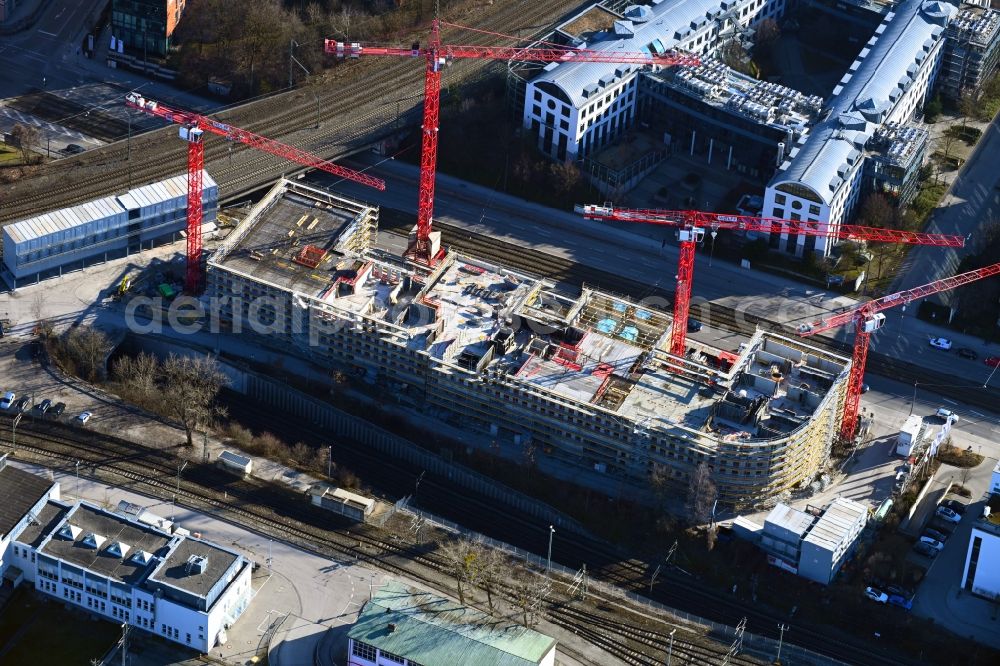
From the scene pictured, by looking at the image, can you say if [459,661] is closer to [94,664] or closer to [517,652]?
[517,652]

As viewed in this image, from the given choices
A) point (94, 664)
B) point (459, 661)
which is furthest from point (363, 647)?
point (94, 664)

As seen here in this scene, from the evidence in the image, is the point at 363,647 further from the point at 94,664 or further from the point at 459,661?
the point at 94,664

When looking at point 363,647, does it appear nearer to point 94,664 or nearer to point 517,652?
point 517,652

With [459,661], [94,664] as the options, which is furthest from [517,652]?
[94,664]
